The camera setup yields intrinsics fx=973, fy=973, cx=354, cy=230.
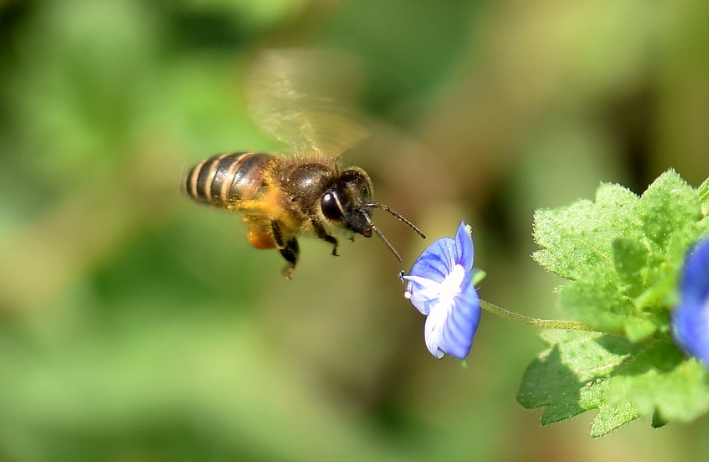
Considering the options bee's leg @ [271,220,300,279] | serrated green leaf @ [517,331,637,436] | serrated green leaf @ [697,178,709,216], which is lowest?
serrated green leaf @ [517,331,637,436]

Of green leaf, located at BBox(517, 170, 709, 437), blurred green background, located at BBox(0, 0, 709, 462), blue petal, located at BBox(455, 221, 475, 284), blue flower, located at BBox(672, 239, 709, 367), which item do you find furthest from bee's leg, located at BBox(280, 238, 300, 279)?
blurred green background, located at BBox(0, 0, 709, 462)

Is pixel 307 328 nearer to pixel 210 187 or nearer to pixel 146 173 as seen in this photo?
pixel 146 173

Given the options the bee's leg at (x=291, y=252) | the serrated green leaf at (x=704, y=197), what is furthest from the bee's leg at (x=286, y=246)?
the serrated green leaf at (x=704, y=197)

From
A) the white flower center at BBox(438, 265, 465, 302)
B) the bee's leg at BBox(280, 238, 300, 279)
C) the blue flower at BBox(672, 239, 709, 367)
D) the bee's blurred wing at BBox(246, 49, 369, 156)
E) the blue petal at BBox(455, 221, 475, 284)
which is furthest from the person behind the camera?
the bee's blurred wing at BBox(246, 49, 369, 156)

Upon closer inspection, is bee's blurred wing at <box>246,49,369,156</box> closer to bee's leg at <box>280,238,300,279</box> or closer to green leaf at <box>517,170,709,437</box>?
bee's leg at <box>280,238,300,279</box>

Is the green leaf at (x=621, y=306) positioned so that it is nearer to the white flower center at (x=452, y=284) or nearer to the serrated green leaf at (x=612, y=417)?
the serrated green leaf at (x=612, y=417)
